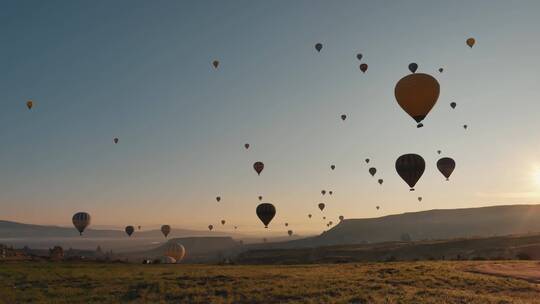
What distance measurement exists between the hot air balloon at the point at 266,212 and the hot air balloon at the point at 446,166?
2473 cm

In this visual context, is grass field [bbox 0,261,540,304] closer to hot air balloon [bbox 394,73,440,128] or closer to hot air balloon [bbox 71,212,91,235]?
hot air balloon [bbox 394,73,440,128]

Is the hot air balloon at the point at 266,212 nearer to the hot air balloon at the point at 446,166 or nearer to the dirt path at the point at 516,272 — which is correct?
the hot air balloon at the point at 446,166

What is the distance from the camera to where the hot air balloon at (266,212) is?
2704 inches

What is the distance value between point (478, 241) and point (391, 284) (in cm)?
8613

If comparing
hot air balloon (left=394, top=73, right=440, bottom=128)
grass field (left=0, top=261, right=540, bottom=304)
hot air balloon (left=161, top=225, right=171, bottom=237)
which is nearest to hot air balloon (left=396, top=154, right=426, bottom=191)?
hot air balloon (left=394, top=73, right=440, bottom=128)

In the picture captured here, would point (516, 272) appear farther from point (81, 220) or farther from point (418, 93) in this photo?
point (81, 220)

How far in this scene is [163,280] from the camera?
33000mm

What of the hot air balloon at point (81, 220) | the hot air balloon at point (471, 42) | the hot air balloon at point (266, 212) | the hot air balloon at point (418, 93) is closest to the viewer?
the hot air balloon at point (418, 93)

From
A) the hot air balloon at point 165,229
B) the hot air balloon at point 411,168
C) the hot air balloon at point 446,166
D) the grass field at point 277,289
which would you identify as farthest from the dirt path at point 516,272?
the hot air balloon at point 165,229

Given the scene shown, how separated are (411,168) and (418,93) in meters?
10.2

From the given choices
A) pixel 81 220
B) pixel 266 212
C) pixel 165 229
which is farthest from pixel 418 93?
pixel 165 229

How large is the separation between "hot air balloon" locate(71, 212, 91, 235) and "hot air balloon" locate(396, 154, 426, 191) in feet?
188

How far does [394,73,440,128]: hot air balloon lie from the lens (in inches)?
1577

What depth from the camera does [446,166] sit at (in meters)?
64.6
